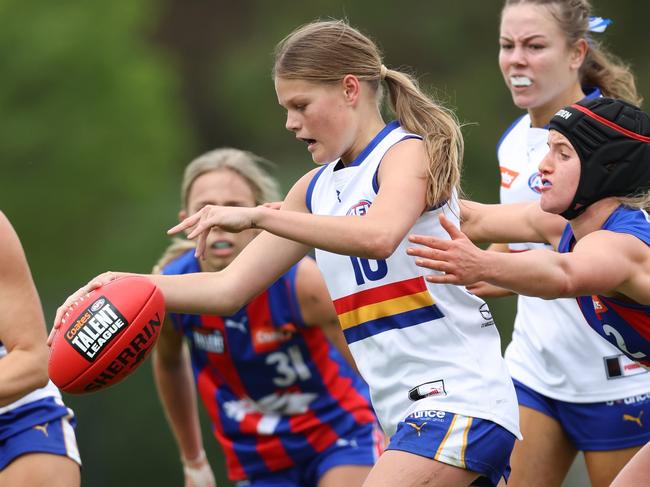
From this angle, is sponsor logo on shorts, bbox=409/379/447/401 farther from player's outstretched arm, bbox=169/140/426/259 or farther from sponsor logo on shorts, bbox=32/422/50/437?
sponsor logo on shorts, bbox=32/422/50/437

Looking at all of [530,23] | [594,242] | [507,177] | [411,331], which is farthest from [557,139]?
[530,23]

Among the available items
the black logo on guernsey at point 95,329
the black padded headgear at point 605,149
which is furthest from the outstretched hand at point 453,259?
the black logo on guernsey at point 95,329

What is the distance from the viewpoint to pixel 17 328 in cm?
517

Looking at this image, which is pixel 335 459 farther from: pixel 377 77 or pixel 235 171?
pixel 377 77

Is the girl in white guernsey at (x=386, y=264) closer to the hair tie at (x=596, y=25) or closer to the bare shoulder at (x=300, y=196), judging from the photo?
the bare shoulder at (x=300, y=196)

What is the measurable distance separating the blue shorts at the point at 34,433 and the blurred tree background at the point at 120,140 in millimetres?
3921

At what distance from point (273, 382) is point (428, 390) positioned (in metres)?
1.83

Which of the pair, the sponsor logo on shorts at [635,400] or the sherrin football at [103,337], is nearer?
the sherrin football at [103,337]

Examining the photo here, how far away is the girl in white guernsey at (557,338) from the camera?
5605mm

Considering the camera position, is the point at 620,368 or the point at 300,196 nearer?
the point at 300,196

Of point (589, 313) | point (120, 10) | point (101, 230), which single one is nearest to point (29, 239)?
point (101, 230)

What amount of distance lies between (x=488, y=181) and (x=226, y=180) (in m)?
15.3

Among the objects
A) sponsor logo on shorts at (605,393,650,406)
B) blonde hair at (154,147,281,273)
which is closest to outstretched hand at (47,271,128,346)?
blonde hair at (154,147,281,273)

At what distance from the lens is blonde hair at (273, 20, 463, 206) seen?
4.58 meters
